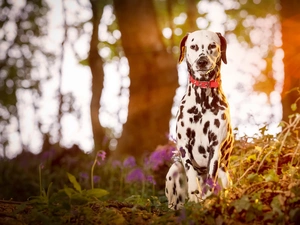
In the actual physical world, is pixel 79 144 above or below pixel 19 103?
below

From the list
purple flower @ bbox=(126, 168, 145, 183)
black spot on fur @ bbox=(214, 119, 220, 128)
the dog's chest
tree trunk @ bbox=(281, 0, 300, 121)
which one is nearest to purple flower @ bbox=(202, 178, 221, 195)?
the dog's chest

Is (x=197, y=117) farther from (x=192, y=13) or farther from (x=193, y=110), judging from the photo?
(x=192, y=13)

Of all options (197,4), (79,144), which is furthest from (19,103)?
(197,4)

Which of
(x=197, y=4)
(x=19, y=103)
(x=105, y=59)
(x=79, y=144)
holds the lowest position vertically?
(x=79, y=144)

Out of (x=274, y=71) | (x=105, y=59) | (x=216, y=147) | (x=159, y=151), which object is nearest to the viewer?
(x=216, y=147)

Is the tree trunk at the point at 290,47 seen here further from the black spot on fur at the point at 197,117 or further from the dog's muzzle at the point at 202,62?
the dog's muzzle at the point at 202,62

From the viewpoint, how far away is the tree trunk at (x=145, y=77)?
10969mm

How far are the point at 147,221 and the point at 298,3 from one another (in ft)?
21.2

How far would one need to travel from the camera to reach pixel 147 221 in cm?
439

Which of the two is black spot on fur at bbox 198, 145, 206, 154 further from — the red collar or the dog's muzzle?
the dog's muzzle

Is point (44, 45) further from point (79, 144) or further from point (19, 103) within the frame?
point (79, 144)

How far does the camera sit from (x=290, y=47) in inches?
369

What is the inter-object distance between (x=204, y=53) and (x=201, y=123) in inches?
27.5

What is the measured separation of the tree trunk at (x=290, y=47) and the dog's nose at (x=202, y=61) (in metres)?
4.90
